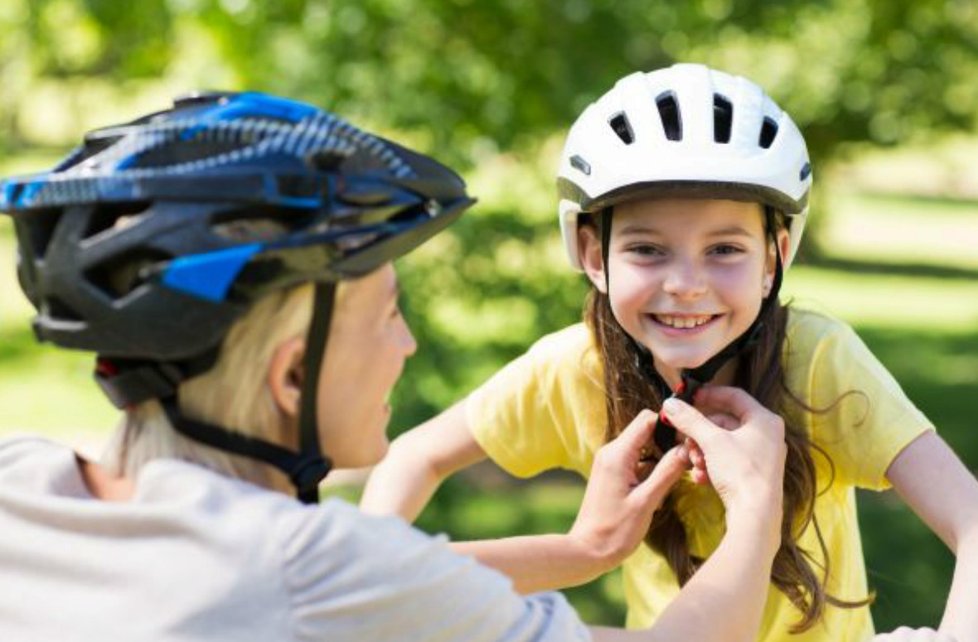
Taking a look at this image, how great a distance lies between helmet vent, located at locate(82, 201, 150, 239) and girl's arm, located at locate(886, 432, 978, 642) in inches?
63.2

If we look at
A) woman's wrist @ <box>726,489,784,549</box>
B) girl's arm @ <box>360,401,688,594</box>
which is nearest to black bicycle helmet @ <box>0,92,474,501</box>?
→ woman's wrist @ <box>726,489,784,549</box>

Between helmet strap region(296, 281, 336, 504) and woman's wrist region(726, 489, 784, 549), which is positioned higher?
helmet strap region(296, 281, 336, 504)

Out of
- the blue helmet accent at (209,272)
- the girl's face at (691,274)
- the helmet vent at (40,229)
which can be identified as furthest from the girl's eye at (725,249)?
the helmet vent at (40,229)

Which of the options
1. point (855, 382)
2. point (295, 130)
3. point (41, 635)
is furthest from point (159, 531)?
point (855, 382)

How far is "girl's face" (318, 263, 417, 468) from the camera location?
246 centimetres

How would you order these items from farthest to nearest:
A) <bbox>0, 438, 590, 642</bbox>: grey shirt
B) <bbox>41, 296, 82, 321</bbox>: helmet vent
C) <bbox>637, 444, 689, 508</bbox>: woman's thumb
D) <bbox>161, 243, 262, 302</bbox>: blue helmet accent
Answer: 1. <bbox>637, 444, 689, 508</bbox>: woman's thumb
2. <bbox>41, 296, 82, 321</bbox>: helmet vent
3. <bbox>161, 243, 262, 302</bbox>: blue helmet accent
4. <bbox>0, 438, 590, 642</bbox>: grey shirt

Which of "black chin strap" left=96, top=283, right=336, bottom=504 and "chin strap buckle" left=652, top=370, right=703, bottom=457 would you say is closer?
"black chin strap" left=96, top=283, right=336, bottom=504

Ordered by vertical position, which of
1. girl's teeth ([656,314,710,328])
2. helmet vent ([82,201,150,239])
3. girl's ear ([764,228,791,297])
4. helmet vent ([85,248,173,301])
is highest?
helmet vent ([82,201,150,239])

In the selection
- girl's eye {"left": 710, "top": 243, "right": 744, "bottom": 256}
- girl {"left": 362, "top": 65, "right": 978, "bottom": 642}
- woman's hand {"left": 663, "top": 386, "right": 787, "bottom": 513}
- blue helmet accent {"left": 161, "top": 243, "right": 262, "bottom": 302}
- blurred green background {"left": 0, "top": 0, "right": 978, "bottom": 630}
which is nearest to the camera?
blue helmet accent {"left": 161, "top": 243, "right": 262, "bottom": 302}

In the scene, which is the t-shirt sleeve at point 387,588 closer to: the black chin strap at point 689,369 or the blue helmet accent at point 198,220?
the blue helmet accent at point 198,220

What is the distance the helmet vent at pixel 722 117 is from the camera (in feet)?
11.7

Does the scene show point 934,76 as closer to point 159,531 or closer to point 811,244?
point 811,244

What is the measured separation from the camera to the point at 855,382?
133 inches

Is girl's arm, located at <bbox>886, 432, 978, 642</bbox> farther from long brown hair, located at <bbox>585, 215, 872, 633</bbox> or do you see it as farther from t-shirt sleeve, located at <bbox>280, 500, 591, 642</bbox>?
t-shirt sleeve, located at <bbox>280, 500, 591, 642</bbox>
